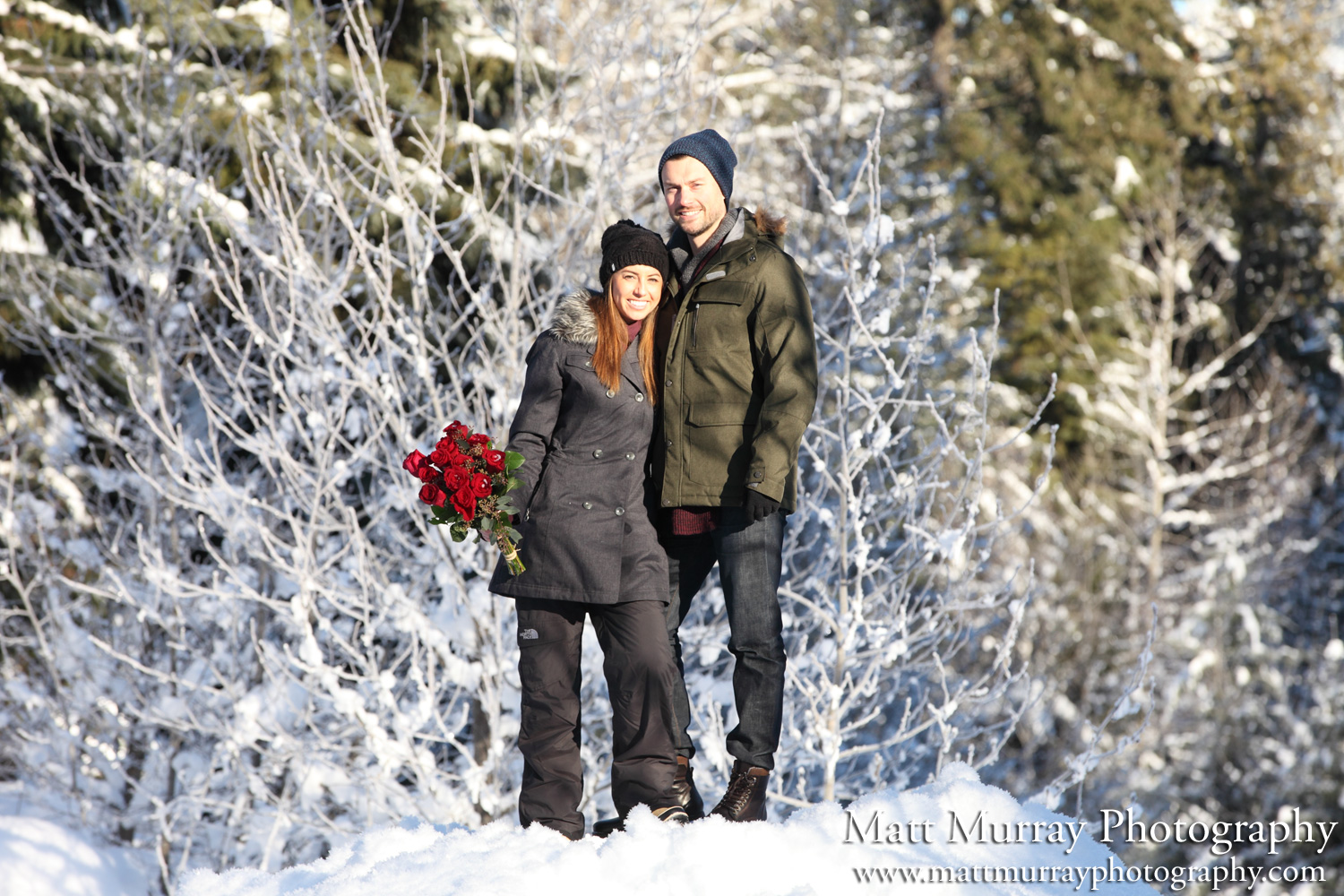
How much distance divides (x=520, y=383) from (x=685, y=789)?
8.72 ft

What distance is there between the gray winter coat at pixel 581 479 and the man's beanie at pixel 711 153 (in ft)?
1.73

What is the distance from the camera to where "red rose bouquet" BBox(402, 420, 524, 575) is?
9.45ft

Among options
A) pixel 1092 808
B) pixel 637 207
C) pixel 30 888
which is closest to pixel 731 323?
pixel 637 207

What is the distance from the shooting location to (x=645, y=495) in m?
3.23

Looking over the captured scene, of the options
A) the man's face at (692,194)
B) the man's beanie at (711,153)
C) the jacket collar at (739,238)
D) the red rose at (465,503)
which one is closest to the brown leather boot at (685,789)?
the red rose at (465,503)

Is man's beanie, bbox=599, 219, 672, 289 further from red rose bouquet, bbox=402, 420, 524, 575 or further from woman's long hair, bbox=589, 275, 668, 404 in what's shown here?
red rose bouquet, bbox=402, 420, 524, 575

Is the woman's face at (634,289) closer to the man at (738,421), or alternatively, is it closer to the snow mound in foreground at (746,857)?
the man at (738,421)

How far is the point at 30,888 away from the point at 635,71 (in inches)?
218

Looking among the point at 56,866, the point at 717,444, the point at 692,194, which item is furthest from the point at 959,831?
the point at 56,866

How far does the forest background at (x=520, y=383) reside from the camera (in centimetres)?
501

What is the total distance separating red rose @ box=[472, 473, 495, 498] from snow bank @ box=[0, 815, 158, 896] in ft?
16.0

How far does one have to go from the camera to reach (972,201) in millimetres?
17141

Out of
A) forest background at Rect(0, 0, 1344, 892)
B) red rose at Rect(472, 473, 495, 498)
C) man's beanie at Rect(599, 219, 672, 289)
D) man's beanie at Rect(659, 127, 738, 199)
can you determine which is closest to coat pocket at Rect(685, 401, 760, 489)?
man's beanie at Rect(599, 219, 672, 289)

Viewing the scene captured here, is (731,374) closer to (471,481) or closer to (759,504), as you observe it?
(759,504)
